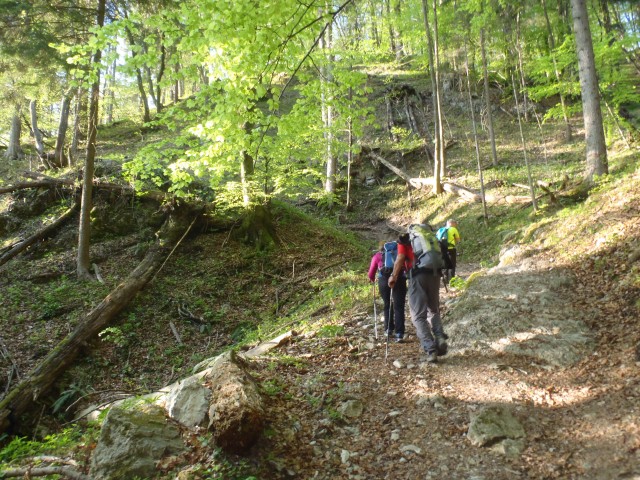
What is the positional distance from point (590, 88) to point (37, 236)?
1605 cm

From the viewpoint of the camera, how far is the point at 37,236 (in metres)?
11.7

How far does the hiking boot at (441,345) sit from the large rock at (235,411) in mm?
2701

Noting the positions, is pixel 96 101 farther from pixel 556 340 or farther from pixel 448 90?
pixel 448 90

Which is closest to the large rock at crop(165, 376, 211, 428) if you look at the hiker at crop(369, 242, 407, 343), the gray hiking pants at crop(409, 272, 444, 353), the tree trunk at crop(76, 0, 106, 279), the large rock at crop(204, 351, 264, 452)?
the large rock at crop(204, 351, 264, 452)

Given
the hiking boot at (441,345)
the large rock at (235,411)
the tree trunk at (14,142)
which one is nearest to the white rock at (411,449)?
the large rock at (235,411)

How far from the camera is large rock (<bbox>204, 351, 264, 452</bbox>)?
3.48 m

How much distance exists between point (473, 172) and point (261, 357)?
1667 cm

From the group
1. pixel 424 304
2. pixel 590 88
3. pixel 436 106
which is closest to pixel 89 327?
pixel 424 304

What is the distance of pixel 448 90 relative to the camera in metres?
27.6

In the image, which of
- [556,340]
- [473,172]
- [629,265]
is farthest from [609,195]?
[473,172]

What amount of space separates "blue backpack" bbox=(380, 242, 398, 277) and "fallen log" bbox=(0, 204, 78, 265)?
34.9 ft

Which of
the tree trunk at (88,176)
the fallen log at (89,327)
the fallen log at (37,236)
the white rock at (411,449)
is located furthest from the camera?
the fallen log at (37,236)

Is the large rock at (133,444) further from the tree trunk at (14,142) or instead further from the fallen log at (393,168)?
the tree trunk at (14,142)

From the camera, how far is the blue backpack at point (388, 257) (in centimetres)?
631
